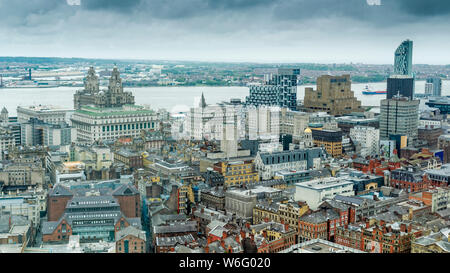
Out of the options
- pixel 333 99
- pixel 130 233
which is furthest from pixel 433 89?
pixel 130 233

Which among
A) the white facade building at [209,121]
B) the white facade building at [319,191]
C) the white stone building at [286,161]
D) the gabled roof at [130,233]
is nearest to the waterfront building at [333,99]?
the white facade building at [209,121]

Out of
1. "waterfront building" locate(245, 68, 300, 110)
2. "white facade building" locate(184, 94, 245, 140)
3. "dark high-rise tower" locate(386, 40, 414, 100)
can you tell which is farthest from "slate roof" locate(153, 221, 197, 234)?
"waterfront building" locate(245, 68, 300, 110)

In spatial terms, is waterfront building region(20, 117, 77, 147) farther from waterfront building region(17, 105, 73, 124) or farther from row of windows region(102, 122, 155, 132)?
row of windows region(102, 122, 155, 132)

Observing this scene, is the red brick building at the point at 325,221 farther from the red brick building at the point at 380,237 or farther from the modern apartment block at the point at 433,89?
the modern apartment block at the point at 433,89

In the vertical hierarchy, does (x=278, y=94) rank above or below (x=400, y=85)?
below

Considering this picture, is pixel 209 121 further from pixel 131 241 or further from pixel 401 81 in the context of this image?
pixel 131 241
